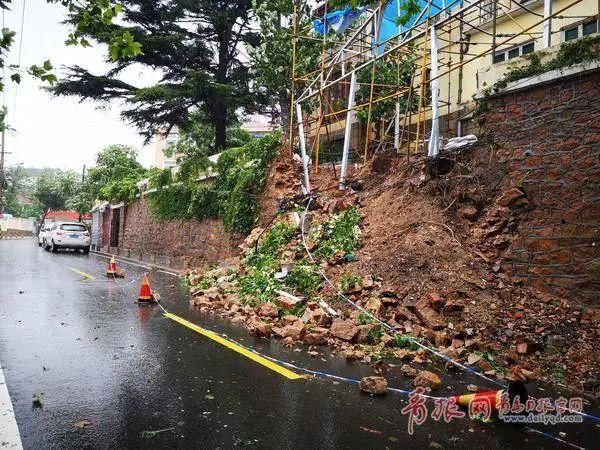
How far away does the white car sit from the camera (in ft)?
76.4

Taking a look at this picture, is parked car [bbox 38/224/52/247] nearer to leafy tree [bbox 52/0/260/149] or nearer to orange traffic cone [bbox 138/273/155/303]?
leafy tree [bbox 52/0/260/149]

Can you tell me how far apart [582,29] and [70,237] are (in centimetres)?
2471

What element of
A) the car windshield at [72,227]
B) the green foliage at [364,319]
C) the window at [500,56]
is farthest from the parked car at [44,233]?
the window at [500,56]

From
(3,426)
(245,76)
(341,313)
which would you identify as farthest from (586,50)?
(245,76)

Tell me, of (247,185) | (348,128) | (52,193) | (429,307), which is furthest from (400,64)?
(52,193)

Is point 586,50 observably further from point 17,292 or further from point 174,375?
point 17,292

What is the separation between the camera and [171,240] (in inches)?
693

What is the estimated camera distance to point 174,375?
4484mm

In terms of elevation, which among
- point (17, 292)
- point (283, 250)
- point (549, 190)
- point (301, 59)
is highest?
point (301, 59)

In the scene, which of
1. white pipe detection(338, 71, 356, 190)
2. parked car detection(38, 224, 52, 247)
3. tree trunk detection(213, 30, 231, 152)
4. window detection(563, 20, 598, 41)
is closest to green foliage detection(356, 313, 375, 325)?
white pipe detection(338, 71, 356, 190)

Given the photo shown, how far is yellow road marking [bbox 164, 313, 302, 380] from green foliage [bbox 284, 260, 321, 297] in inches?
81.8

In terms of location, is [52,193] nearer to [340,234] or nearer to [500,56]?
[500,56]

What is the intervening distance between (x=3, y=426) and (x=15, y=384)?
1008 millimetres

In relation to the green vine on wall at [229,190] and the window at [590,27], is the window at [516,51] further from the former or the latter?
the green vine on wall at [229,190]
